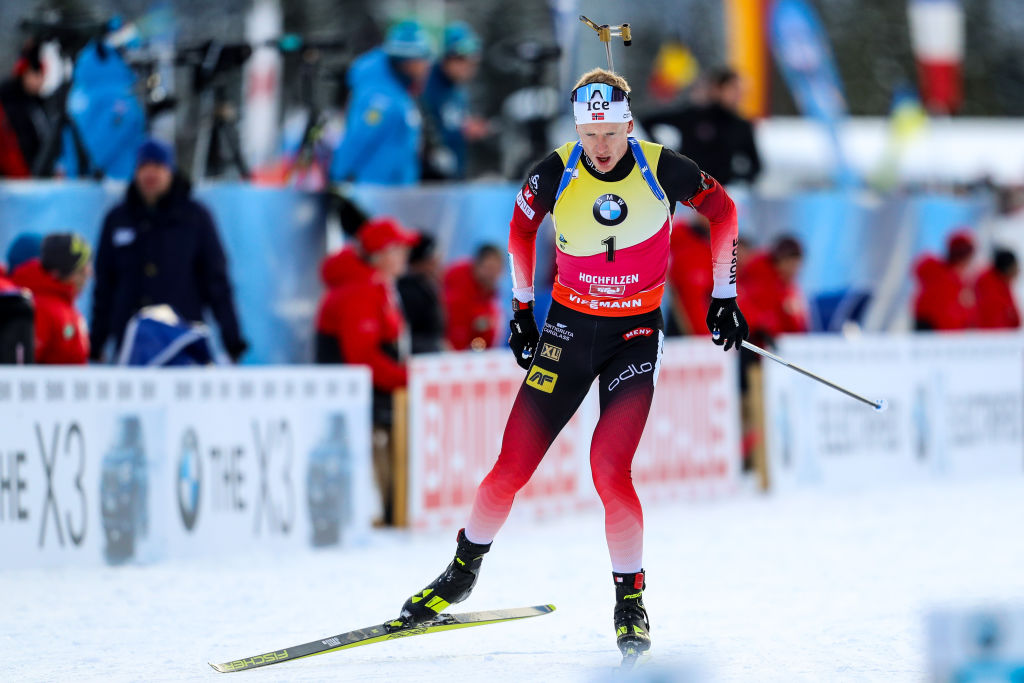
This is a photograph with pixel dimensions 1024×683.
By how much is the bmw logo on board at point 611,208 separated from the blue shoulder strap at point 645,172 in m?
0.12

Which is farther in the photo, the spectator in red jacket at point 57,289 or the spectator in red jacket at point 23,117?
the spectator in red jacket at point 23,117

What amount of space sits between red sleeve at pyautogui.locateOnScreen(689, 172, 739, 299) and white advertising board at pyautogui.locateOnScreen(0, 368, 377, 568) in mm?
3243

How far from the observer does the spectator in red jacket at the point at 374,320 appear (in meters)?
8.71

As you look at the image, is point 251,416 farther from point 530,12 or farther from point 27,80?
point 530,12

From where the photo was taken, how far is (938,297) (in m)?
12.5

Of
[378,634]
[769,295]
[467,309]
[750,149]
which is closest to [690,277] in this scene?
[769,295]

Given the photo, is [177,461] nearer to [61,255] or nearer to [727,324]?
[61,255]

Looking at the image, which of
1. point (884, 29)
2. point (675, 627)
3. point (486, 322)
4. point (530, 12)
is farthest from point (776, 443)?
point (884, 29)

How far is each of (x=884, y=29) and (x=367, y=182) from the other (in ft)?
156

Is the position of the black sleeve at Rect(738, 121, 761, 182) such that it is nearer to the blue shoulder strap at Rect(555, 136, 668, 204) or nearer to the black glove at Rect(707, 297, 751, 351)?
the black glove at Rect(707, 297, 751, 351)

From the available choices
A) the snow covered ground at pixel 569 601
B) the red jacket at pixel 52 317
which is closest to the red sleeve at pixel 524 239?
the snow covered ground at pixel 569 601

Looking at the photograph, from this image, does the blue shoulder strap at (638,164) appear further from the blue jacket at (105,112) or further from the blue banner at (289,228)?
the blue jacket at (105,112)

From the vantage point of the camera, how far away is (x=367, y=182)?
10.4 m

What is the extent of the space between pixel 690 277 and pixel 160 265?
4.18 m
